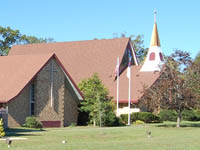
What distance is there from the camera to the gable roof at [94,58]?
49219mm

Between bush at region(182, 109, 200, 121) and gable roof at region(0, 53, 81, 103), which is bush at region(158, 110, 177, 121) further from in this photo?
gable roof at region(0, 53, 81, 103)

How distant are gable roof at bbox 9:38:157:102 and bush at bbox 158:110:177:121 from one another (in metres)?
3.74

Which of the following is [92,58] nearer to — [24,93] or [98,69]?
[98,69]

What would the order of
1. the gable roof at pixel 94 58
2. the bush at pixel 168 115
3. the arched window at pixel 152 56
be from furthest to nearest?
the arched window at pixel 152 56 → the gable roof at pixel 94 58 → the bush at pixel 168 115

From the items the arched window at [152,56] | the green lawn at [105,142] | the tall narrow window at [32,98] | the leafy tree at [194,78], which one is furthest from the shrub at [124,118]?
the green lawn at [105,142]

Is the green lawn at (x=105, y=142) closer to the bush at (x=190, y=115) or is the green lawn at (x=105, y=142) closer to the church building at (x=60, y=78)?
the church building at (x=60, y=78)

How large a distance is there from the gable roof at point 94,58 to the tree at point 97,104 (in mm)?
7685

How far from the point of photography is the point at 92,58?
5288 centimetres

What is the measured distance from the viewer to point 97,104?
37.6m

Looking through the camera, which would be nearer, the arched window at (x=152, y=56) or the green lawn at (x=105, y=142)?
the green lawn at (x=105, y=142)

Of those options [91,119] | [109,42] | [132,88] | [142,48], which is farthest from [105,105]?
[142,48]

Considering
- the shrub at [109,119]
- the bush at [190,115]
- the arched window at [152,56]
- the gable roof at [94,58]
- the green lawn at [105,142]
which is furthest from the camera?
the arched window at [152,56]

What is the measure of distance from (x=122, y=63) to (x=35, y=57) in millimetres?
15519

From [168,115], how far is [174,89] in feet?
40.8
